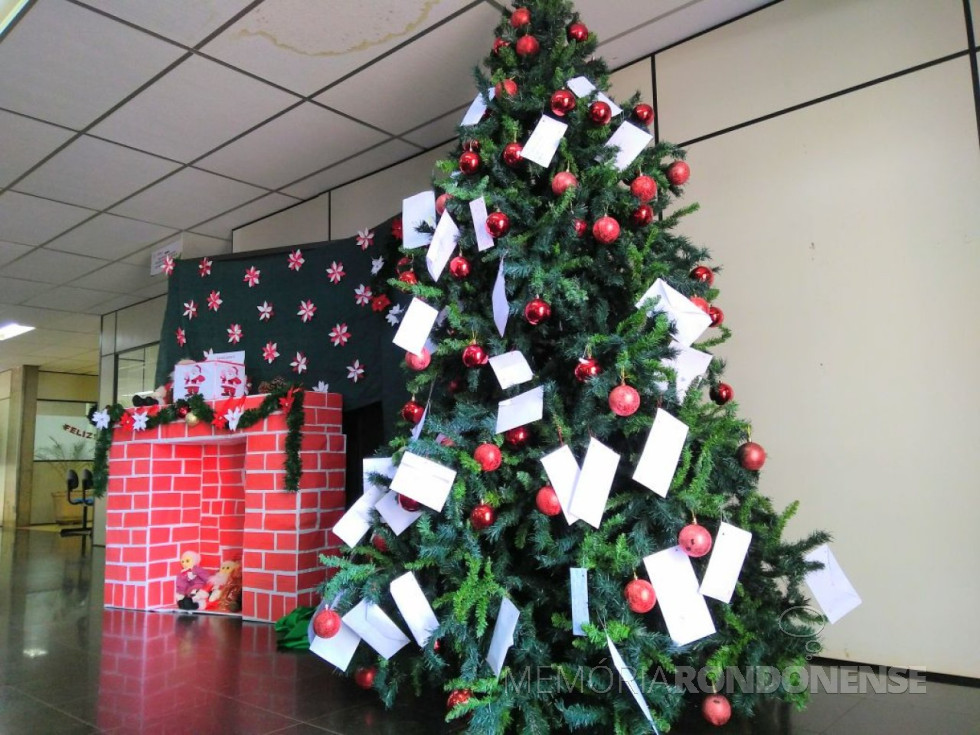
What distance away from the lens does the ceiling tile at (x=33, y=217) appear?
14.2ft

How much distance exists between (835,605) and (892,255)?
1309mm

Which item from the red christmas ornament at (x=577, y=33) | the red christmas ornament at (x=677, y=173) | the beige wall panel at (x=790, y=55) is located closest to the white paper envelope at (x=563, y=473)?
the red christmas ornament at (x=677, y=173)

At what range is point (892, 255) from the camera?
238 cm

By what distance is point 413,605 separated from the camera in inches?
76.4

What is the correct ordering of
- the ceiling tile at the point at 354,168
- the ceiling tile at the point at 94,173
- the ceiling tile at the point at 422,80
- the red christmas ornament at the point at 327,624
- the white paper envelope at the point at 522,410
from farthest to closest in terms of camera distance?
the ceiling tile at the point at 354,168, the ceiling tile at the point at 94,173, the ceiling tile at the point at 422,80, the red christmas ornament at the point at 327,624, the white paper envelope at the point at 522,410

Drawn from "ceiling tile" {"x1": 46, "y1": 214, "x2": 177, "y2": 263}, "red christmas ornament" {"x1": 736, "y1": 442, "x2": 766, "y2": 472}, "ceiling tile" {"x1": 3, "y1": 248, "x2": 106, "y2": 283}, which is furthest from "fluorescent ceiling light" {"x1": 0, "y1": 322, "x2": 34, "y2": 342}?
"red christmas ornament" {"x1": 736, "y1": 442, "x2": 766, "y2": 472}

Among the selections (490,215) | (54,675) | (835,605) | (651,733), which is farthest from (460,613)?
(54,675)

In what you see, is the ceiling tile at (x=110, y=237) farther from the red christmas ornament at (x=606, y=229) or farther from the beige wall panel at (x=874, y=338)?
the beige wall panel at (x=874, y=338)

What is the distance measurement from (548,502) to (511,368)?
411 mm

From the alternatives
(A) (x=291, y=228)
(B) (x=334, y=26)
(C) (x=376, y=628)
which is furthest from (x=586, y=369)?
(A) (x=291, y=228)

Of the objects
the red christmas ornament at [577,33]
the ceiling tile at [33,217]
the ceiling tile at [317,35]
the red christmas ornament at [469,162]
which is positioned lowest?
the red christmas ornament at [469,162]

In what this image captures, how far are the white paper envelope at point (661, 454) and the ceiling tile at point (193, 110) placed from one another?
8.20ft

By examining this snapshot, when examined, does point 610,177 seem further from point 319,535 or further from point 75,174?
point 75,174

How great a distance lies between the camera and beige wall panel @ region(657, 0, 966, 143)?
2.39m
